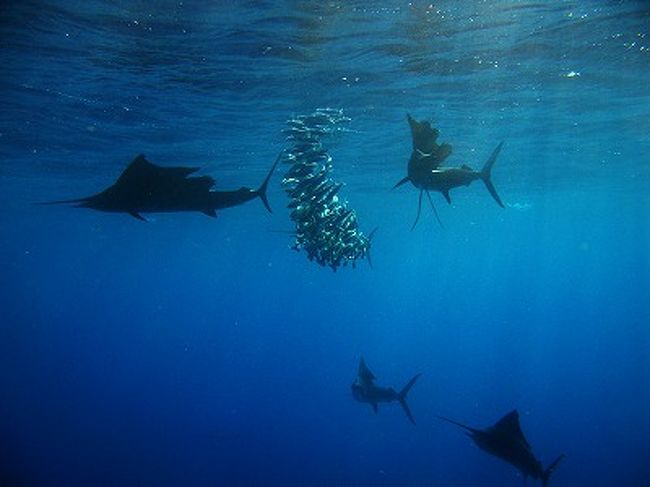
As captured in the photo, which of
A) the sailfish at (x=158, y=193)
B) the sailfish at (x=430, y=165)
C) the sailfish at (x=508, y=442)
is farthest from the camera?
the sailfish at (x=508, y=442)

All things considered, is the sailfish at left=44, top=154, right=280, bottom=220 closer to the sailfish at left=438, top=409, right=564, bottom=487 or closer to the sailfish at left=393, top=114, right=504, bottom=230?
the sailfish at left=393, top=114, right=504, bottom=230

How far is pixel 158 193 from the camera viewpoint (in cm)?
576

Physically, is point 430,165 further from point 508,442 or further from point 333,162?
point 333,162

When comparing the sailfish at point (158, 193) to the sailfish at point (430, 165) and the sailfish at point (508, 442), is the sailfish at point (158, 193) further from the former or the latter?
the sailfish at point (508, 442)

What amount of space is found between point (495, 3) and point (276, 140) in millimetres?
11777

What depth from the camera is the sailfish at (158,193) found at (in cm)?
524

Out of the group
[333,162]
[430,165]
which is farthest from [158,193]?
[333,162]

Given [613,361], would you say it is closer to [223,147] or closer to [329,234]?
[223,147]

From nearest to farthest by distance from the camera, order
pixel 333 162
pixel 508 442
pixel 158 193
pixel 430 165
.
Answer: pixel 158 193 < pixel 430 165 < pixel 508 442 < pixel 333 162

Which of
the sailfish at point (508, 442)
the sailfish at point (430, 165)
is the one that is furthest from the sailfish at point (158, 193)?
the sailfish at point (508, 442)

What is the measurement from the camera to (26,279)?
391 feet

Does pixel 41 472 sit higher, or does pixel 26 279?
pixel 41 472

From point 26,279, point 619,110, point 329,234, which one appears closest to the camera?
point 329,234

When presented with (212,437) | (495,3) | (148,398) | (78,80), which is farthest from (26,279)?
(495,3)
